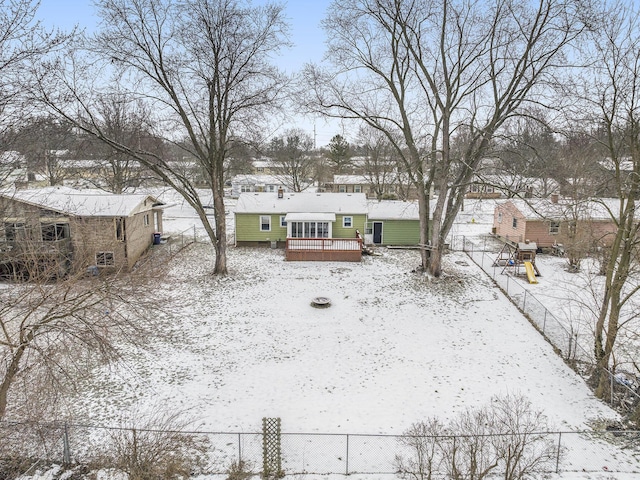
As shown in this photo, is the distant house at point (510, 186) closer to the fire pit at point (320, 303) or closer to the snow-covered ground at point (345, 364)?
the snow-covered ground at point (345, 364)

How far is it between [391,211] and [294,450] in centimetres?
2050

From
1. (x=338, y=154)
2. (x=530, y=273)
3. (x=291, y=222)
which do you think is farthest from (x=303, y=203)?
(x=338, y=154)

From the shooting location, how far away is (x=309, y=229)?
83.8 ft

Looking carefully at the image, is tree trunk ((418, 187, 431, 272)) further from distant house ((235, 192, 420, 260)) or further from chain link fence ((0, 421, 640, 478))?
chain link fence ((0, 421, 640, 478))

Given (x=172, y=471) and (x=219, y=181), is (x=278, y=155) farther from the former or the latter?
(x=172, y=471)

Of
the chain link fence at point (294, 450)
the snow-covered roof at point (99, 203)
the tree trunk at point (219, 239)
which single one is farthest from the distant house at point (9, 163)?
the tree trunk at point (219, 239)

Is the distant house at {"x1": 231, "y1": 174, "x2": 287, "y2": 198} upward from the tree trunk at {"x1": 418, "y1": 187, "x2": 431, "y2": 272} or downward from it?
upward

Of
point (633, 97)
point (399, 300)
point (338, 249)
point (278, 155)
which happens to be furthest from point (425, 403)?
point (278, 155)

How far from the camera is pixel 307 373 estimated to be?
11.2 meters

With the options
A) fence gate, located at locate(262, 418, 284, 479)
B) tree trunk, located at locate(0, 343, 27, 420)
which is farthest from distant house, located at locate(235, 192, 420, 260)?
tree trunk, located at locate(0, 343, 27, 420)

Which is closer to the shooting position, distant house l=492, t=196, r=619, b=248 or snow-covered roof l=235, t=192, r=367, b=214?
distant house l=492, t=196, r=619, b=248

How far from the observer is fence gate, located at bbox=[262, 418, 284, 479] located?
768 centimetres

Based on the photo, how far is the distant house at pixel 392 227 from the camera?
2650 centimetres

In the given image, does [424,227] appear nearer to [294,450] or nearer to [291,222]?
[291,222]
